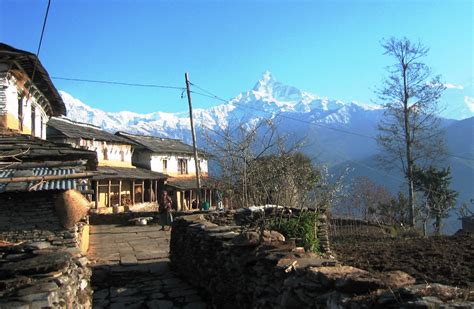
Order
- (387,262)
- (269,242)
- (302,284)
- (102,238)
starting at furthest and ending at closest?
(102,238) → (387,262) → (269,242) → (302,284)

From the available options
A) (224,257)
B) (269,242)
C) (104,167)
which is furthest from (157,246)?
(104,167)

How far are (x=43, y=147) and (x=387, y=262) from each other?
1043 centimetres

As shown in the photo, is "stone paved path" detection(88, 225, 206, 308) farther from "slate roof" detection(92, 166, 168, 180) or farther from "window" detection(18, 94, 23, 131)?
"slate roof" detection(92, 166, 168, 180)

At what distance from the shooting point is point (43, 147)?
13359mm

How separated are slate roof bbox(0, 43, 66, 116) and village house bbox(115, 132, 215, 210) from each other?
24.3 meters

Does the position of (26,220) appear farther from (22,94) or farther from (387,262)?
(387,262)

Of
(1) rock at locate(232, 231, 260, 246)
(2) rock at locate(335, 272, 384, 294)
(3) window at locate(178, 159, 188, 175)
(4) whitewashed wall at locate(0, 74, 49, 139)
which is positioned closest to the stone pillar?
(1) rock at locate(232, 231, 260, 246)

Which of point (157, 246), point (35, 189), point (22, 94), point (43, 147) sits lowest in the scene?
point (157, 246)

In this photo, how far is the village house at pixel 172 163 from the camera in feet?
147

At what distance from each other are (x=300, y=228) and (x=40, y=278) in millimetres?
5293

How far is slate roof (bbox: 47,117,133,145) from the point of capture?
32.8 metres

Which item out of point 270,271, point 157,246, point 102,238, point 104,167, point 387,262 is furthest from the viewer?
point 104,167

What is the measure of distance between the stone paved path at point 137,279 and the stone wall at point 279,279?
0.44 metres

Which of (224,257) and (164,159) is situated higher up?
(164,159)
